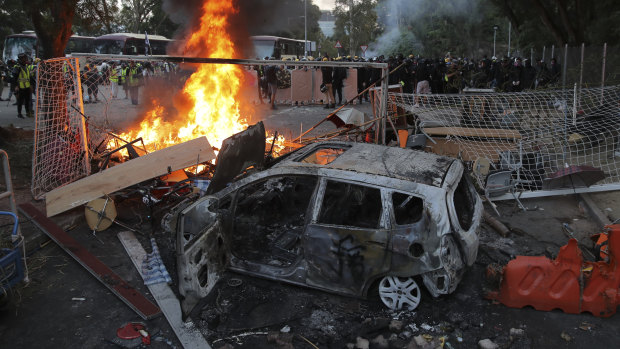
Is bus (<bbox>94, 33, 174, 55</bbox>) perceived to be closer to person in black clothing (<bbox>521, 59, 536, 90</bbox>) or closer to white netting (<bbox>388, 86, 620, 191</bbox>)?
person in black clothing (<bbox>521, 59, 536, 90</bbox>)

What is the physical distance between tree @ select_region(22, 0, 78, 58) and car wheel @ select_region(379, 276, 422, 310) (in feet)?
30.5

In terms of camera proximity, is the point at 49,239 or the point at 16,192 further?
the point at 16,192

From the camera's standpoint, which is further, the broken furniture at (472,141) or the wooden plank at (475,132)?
the wooden plank at (475,132)

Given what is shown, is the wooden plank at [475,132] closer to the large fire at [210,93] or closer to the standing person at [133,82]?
the large fire at [210,93]

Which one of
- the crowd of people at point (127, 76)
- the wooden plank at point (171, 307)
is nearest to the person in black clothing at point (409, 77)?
the crowd of people at point (127, 76)

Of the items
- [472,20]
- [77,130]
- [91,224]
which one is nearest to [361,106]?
[77,130]

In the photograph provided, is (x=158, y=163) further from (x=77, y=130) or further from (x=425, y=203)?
(x=425, y=203)

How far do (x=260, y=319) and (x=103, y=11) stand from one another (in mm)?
9554

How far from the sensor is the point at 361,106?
19.7 m

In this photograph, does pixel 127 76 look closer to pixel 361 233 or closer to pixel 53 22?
pixel 53 22

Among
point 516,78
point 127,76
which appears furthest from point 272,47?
point 516,78

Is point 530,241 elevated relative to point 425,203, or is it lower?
lower

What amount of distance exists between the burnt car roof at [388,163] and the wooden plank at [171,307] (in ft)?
5.95

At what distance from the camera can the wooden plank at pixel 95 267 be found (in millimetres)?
4781
